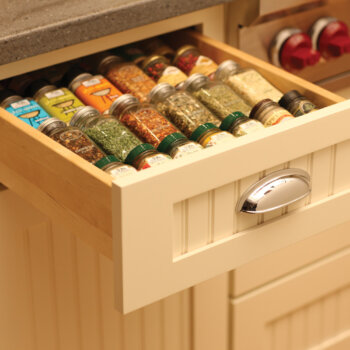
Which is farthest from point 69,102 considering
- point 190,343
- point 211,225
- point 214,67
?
point 190,343

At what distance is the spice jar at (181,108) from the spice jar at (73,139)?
136 millimetres

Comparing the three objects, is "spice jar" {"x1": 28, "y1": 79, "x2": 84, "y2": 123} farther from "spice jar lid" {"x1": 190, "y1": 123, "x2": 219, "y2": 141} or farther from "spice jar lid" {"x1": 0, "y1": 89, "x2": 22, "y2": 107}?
"spice jar lid" {"x1": 190, "y1": 123, "x2": 219, "y2": 141}

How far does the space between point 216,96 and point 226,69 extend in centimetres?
7

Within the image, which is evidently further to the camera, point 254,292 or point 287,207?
point 254,292

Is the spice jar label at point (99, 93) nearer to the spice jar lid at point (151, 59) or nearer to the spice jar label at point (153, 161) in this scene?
the spice jar lid at point (151, 59)

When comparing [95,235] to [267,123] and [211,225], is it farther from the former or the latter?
[267,123]

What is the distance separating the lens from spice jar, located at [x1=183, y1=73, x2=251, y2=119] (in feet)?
3.74

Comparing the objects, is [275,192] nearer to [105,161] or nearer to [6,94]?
[105,161]

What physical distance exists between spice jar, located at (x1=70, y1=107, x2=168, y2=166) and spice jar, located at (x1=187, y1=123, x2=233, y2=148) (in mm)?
75

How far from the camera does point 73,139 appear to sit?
103cm

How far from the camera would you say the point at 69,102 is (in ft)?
3.84

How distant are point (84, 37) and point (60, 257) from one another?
34 centimetres

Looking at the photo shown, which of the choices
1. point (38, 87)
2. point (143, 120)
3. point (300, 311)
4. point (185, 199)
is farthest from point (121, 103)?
point (300, 311)

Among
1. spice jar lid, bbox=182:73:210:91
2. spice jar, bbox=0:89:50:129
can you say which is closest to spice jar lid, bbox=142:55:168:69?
spice jar lid, bbox=182:73:210:91
